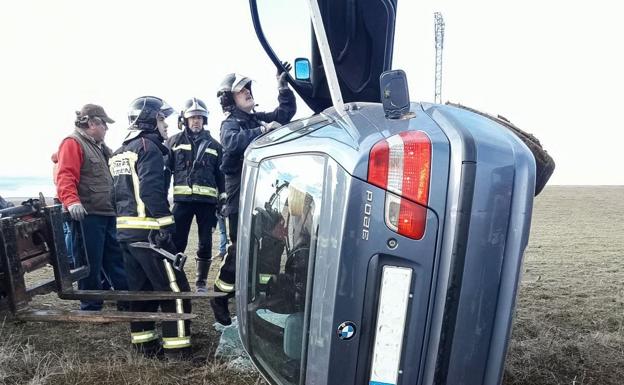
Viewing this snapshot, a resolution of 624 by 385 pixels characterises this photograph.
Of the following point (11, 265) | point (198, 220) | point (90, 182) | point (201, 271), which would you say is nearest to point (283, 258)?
point (11, 265)

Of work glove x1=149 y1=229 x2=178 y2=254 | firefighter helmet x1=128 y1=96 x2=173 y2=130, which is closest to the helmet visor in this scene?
firefighter helmet x1=128 y1=96 x2=173 y2=130

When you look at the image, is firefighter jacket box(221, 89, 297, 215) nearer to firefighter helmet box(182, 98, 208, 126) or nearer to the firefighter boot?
firefighter helmet box(182, 98, 208, 126)

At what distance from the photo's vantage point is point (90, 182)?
4.81 metres

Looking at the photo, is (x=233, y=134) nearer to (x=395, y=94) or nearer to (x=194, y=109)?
(x=194, y=109)

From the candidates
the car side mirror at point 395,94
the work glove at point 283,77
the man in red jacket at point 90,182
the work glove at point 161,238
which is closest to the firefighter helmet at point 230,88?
the work glove at point 283,77

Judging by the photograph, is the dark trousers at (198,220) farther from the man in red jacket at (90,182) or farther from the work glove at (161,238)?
the work glove at (161,238)

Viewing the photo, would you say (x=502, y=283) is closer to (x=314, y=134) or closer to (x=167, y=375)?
(x=314, y=134)

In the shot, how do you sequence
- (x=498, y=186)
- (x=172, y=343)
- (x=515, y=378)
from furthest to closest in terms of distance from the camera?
(x=172, y=343)
(x=515, y=378)
(x=498, y=186)

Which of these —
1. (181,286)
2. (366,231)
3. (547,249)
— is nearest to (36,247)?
(181,286)

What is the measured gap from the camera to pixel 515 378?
2861 mm

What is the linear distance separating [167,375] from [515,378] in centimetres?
203

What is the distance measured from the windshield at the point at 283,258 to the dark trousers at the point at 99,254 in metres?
2.92

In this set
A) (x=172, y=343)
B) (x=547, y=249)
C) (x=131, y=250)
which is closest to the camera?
(x=172, y=343)

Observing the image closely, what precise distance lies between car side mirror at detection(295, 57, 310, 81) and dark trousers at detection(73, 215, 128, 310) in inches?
99.5
